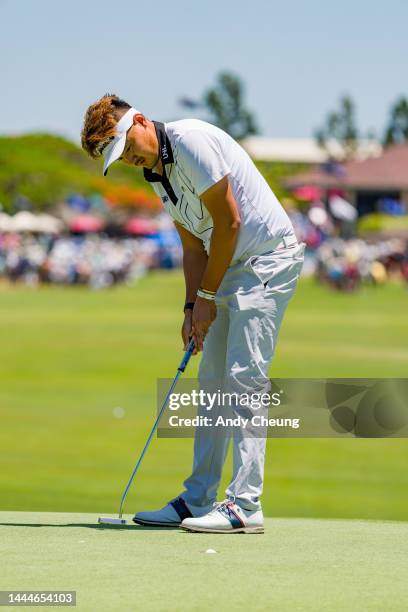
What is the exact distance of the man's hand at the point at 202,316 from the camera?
5535 mm

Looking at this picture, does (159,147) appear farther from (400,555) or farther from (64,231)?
(64,231)

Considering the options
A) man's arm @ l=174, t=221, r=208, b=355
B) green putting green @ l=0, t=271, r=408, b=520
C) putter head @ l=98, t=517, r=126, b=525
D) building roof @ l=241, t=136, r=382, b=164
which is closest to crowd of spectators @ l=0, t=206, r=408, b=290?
green putting green @ l=0, t=271, r=408, b=520

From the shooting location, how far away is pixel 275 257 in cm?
559

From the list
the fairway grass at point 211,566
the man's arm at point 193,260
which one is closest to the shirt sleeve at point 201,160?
the man's arm at point 193,260

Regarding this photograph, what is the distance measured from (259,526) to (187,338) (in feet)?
2.89

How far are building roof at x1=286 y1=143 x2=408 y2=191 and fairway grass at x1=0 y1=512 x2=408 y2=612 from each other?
108 m

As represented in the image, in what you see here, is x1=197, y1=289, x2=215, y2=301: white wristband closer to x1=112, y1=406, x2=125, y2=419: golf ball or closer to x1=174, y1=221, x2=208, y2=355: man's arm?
x1=174, y1=221, x2=208, y2=355: man's arm

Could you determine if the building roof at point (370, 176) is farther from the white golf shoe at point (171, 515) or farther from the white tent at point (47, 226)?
the white golf shoe at point (171, 515)

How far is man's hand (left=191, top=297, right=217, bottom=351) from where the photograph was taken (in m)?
5.54

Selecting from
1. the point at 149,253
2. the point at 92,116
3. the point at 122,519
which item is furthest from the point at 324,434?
the point at 149,253

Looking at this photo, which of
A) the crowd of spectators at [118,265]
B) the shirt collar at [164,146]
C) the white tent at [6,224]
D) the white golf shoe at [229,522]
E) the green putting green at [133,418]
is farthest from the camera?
the white tent at [6,224]

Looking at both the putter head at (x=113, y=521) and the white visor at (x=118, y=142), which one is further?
the putter head at (x=113, y=521)

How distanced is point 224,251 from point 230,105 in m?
149

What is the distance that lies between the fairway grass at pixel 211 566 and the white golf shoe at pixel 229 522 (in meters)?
0.07
